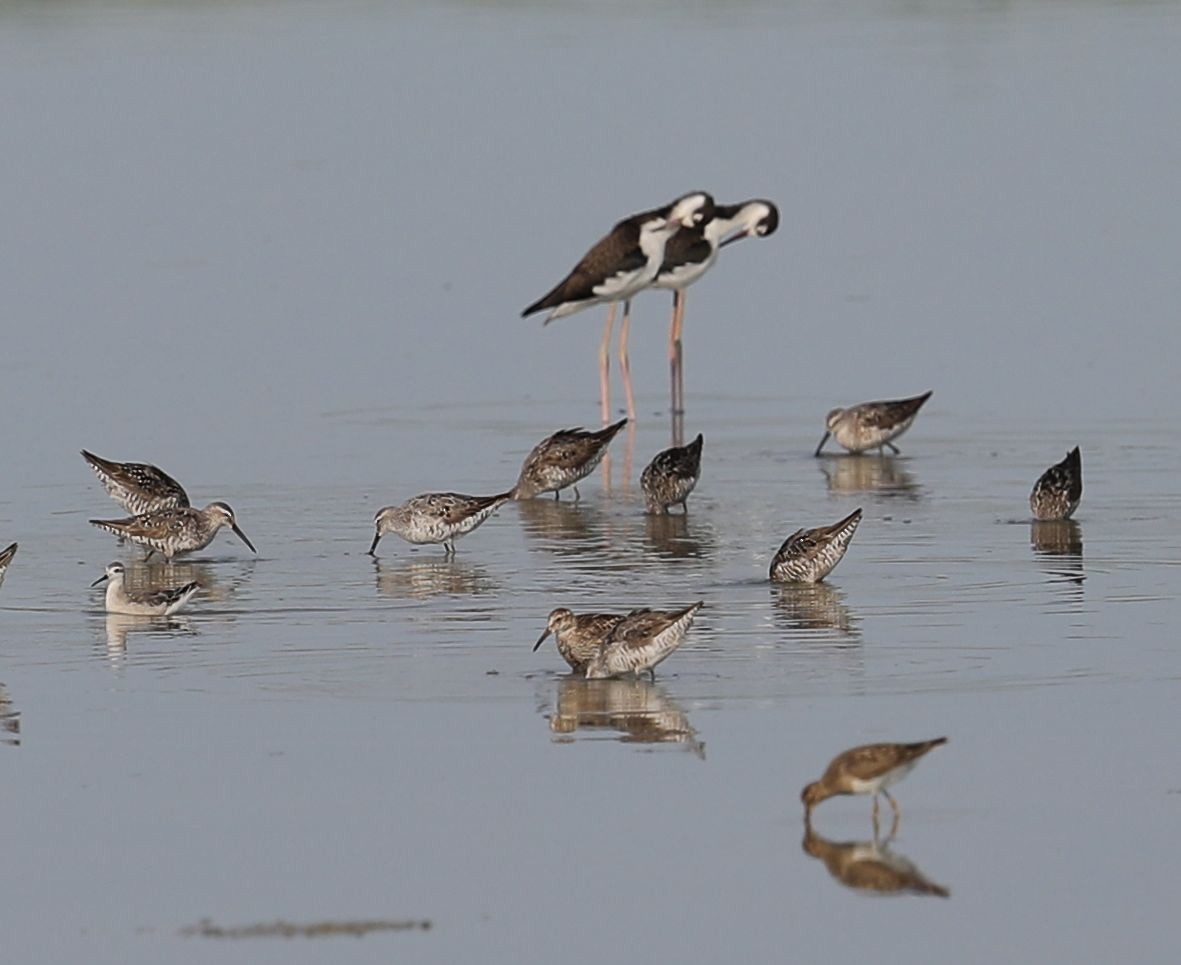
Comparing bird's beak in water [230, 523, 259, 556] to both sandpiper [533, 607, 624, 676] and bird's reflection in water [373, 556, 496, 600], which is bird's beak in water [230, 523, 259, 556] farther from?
sandpiper [533, 607, 624, 676]

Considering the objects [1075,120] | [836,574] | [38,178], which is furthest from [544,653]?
[1075,120]

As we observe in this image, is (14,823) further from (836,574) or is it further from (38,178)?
(38,178)

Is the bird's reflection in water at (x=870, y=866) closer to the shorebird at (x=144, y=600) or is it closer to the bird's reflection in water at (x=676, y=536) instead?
the shorebird at (x=144, y=600)

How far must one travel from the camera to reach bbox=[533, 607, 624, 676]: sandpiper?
1199cm

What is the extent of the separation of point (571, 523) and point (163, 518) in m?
2.48

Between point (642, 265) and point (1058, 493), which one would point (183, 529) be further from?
point (642, 265)

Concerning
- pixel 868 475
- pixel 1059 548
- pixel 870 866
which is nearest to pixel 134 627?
pixel 1059 548

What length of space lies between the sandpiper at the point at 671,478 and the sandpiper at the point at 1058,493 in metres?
2.01

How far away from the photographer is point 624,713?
37.3 ft

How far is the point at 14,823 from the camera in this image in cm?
980

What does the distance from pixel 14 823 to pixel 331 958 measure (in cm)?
190

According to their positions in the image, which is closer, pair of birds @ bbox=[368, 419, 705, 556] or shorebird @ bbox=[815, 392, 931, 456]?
pair of birds @ bbox=[368, 419, 705, 556]

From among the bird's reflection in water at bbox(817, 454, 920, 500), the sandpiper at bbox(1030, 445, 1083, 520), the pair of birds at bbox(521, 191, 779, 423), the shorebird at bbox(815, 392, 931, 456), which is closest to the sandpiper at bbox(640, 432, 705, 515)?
the bird's reflection in water at bbox(817, 454, 920, 500)

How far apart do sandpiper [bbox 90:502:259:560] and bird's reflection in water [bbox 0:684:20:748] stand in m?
3.52
